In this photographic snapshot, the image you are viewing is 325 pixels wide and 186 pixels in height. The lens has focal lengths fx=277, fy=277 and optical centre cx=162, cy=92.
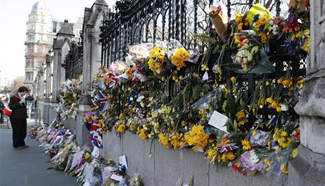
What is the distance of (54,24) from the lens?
80062 millimetres

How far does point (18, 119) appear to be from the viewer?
28.2ft

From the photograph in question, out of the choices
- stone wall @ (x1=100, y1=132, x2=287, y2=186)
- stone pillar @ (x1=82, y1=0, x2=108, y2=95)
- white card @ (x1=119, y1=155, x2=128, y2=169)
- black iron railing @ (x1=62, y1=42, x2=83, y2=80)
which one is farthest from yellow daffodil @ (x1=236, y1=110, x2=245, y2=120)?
black iron railing @ (x1=62, y1=42, x2=83, y2=80)

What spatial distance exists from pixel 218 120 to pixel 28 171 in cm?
505

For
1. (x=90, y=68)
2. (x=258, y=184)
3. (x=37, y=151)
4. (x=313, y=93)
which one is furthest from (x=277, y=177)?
(x=37, y=151)

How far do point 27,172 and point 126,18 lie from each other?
376cm

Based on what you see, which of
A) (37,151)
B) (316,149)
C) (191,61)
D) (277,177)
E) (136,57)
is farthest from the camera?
(37,151)

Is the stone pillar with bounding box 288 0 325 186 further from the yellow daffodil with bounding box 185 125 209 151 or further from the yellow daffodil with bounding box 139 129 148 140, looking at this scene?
the yellow daffodil with bounding box 139 129 148 140

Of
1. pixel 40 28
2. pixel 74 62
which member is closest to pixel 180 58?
pixel 74 62

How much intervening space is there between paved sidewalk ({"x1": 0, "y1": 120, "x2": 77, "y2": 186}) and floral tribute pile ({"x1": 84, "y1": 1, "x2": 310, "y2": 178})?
2.69 meters

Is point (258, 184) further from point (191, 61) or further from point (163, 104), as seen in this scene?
point (163, 104)

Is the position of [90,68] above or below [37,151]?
above

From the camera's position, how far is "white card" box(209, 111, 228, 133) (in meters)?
2.27

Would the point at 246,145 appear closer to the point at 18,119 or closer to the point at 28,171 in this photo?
the point at 28,171

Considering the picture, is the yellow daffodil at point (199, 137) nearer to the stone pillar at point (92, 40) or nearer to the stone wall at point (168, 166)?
the stone wall at point (168, 166)
